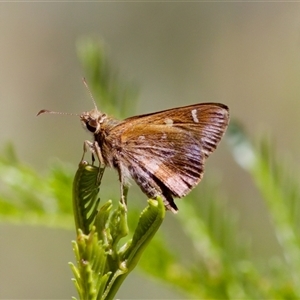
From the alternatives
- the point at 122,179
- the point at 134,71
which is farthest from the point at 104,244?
the point at 134,71

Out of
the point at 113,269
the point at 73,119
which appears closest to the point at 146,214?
the point at 113,269

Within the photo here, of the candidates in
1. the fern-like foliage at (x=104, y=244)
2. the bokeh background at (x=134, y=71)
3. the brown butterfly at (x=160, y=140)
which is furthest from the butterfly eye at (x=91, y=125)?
the bokeh background at (x=134, y=71)

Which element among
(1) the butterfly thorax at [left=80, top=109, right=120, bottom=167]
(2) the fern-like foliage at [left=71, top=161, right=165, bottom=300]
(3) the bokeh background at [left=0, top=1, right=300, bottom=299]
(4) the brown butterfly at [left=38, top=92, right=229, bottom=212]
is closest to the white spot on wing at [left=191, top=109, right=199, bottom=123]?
(4) the brown butterfly at [left=38, top=92, right=229, bottom=212]

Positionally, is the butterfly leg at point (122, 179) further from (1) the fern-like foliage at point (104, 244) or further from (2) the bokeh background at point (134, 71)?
(2) the bokeh background at point (134, 71)

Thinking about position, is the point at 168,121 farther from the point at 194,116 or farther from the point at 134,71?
the point at 134,71

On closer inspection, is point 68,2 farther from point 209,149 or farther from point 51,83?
point 209,149

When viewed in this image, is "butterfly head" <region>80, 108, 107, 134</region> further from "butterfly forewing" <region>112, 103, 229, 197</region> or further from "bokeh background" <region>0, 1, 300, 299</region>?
"bokeh background" <region>0, 1, 300, 299</region>
